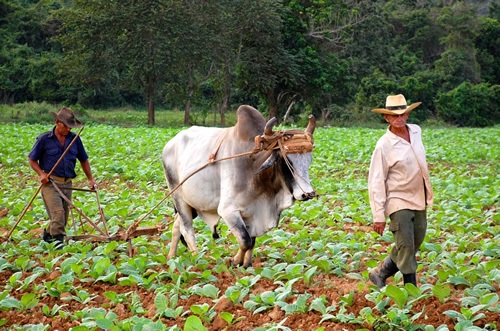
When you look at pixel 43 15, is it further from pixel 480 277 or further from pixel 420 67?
pixel 480 277

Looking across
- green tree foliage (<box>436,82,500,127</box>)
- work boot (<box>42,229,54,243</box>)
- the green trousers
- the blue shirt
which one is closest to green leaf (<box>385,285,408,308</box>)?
the green trousers

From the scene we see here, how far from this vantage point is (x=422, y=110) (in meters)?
46.8

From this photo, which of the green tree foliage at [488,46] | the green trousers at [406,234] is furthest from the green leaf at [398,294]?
the green tree foliage at [488,46]

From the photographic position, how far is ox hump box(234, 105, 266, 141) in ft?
25.5

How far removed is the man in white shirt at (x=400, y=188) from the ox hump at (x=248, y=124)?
6.10 ft

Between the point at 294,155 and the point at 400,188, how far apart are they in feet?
4.40

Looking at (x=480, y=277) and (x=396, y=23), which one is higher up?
(x=396, y=23)

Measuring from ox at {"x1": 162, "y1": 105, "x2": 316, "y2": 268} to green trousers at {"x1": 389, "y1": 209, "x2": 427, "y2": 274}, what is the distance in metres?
1.04

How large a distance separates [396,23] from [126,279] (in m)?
53.0

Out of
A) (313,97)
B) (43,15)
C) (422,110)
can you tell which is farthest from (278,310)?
(43,15)

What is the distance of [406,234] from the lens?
6125 millimetres

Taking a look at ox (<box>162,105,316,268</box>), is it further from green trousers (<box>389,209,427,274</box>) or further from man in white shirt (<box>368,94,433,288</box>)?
green trousers (<box>389,209,427,274</box>)

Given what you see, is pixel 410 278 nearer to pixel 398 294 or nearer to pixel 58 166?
pixel 398 294

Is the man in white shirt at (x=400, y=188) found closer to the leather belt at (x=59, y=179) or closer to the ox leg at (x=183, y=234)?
the ox leg at (x=183, y=234)
